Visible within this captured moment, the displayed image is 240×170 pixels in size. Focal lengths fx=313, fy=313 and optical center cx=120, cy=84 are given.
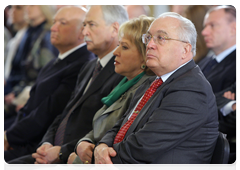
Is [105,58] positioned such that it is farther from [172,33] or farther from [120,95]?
[172,33]

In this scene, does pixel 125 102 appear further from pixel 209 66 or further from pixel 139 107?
pixel 209 66

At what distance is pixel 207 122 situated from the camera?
5.27 ft

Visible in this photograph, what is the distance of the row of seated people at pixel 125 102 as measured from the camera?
5.11 feet

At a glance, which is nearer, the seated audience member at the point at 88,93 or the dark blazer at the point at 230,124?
the seated audience member at the point at 88,93

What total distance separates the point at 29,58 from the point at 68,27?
1.28m

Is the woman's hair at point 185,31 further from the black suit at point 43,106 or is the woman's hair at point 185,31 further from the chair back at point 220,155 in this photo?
the black suit at point 43,106

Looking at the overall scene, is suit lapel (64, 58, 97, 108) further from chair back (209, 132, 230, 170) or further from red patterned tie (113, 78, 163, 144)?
chair back (209, 132, 230, 170)

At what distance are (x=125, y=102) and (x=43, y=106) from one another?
Result: 1.15 meters

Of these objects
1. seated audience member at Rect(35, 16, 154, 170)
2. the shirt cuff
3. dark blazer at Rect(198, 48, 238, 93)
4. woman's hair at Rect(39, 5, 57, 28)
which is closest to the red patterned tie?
seated audience member at Rect(35, 16, 154, 170)

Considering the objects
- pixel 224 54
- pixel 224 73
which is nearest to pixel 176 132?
pixel 224 73

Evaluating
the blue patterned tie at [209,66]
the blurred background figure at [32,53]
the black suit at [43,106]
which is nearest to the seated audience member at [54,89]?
the black suit at [43,106]

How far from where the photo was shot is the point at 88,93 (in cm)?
246

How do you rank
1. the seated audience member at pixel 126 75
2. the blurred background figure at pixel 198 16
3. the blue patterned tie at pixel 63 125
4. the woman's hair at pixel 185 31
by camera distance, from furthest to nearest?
1. the blurred background figure at pixel 198 16
2. the blue patterned tie at pixel 63 125
3. the seated audience member at pixel 126 75
4. the woman's hair at pixel 185 31
